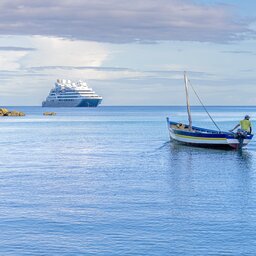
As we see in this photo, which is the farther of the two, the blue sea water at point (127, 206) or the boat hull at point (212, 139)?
the boat hull at point (212, 139)

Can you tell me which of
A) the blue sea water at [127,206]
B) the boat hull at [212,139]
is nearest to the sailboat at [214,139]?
the boat hull at [212,139]

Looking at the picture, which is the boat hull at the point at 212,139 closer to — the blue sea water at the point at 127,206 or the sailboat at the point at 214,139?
the sailboat at the point at 214,139

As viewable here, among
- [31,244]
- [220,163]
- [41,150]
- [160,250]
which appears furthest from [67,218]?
[41,150]

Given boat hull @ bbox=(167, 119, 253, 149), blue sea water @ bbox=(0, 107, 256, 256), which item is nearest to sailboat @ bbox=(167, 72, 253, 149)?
boat hull @ bbox=(167, 119, 253, 149)

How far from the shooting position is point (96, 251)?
67.1ft

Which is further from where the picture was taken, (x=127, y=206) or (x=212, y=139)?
(x=212, y=139)

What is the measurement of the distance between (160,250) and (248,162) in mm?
28815

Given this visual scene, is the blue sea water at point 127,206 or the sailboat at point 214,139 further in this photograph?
the sailboat at point 214,139

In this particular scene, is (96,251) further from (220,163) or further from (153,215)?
(220,163)

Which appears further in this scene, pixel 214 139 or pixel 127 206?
pixel 214 139

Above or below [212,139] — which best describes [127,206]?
below

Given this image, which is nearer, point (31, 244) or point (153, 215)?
point (31, 244)

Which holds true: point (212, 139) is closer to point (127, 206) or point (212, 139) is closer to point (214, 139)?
point (214, 139)

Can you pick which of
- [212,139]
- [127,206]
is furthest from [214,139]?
[127,206]
